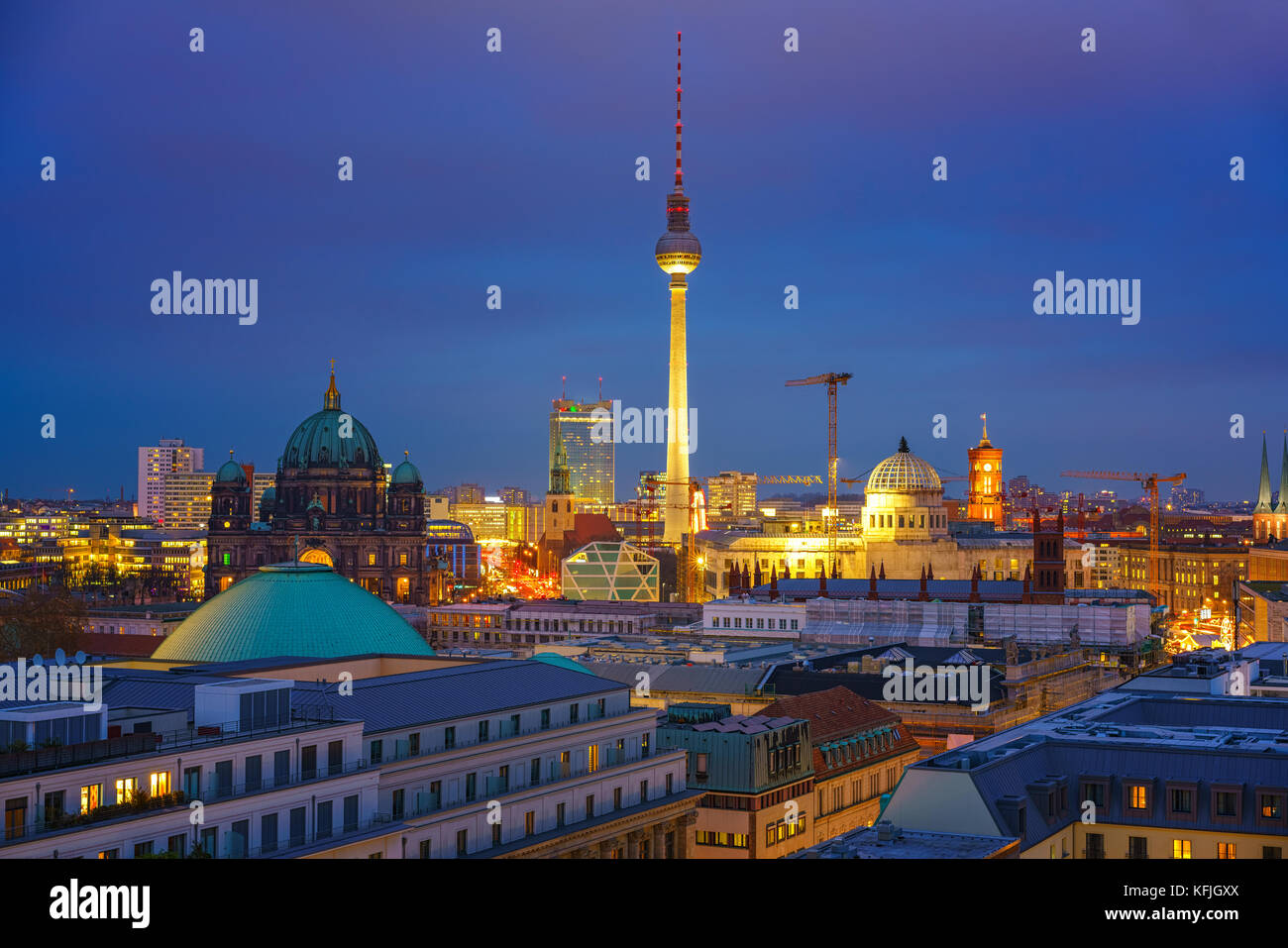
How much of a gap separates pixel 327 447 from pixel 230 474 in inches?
581

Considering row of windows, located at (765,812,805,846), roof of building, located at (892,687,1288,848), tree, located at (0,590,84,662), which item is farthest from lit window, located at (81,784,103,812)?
tree, located at (0,590,84,662)

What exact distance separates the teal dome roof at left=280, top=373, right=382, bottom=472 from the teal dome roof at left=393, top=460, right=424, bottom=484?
3257 mm

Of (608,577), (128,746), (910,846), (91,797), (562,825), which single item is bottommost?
(562,825)

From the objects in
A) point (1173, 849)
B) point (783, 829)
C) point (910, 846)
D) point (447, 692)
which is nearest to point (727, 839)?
point (783, 829)

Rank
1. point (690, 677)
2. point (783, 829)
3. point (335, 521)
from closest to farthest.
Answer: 1. point (783, 829)
2. point (690, 677)
3. point (335, 521)

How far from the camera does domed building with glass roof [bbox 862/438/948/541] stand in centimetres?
17625

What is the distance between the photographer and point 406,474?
648ft

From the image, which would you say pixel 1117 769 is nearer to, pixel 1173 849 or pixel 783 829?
pixel 1173 849

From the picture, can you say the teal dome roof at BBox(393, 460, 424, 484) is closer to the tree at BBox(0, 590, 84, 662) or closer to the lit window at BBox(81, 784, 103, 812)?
the tree at BBox(0, 590, 84, 662)

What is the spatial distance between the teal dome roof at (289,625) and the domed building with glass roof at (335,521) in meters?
113

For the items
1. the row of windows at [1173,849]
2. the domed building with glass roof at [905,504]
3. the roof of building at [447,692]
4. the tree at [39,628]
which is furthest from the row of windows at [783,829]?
the domed building with glass roof at [905,504]
